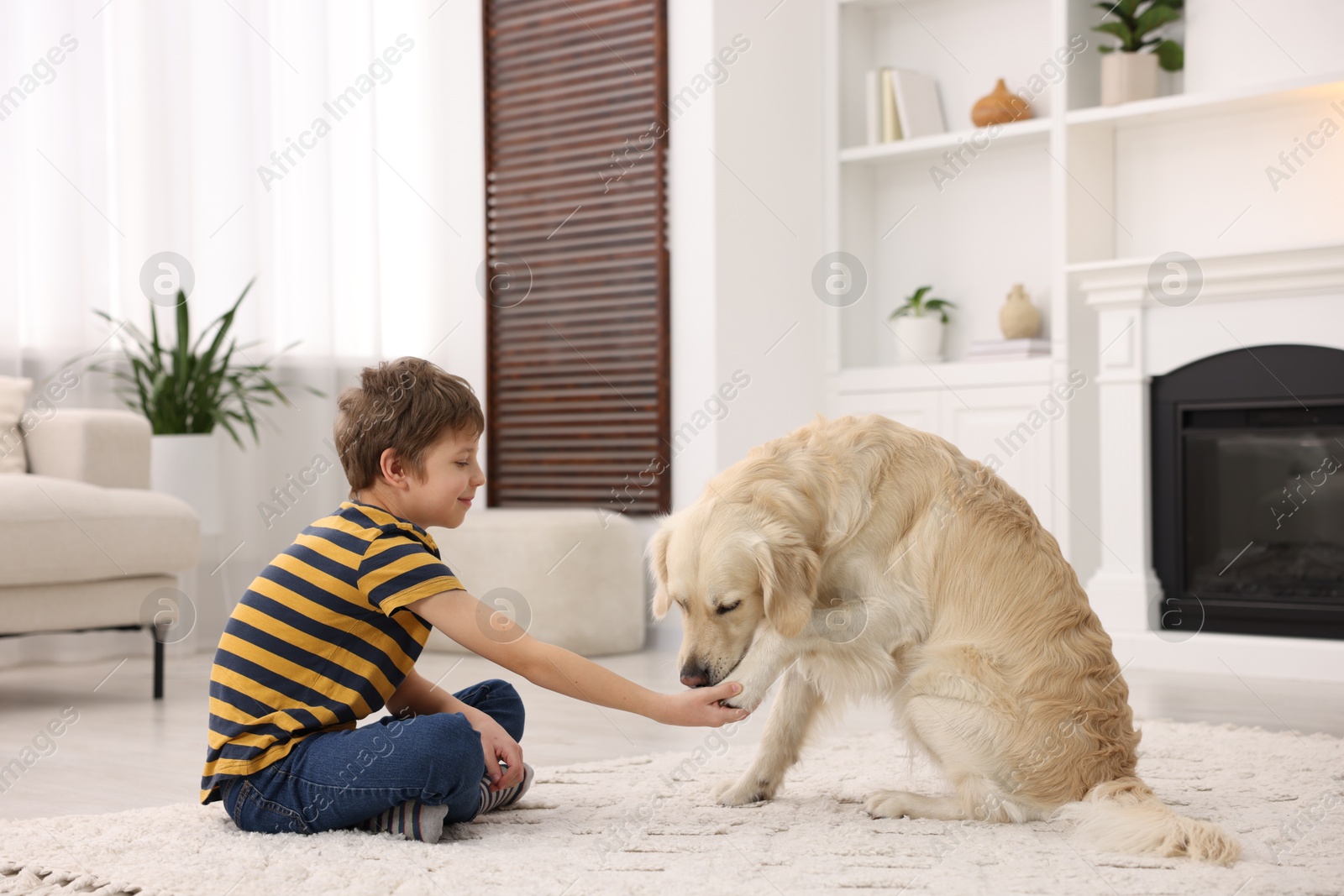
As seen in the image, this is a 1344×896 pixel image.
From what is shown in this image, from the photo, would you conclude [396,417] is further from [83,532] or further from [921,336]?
[921,336]

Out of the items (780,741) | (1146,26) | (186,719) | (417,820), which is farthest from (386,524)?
(1146,26)

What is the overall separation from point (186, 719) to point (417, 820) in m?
1.52

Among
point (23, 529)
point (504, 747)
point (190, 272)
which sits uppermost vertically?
point (190, 272)

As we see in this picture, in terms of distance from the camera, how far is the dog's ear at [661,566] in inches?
79.2

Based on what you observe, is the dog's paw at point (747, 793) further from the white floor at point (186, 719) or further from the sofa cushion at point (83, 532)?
the sofa cushion at point (83, 532)

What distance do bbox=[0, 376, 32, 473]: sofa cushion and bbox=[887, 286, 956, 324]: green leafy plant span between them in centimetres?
295

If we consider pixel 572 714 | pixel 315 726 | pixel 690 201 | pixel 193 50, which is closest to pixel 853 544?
pixel 315 726

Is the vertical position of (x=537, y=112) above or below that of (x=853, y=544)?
above

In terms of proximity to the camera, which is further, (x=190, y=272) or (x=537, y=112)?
(x=537, y=112)

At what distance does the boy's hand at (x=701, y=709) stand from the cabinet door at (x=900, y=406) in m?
2.89

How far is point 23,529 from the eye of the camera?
10.1ft

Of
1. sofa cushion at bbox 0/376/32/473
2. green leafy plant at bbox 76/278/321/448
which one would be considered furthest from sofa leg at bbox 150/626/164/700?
green leafy plant at bbox 76/278/321/448

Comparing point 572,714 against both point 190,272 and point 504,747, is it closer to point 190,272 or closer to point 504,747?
point 504,747

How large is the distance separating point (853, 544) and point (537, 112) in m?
3.43
